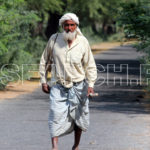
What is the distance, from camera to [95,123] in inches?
452

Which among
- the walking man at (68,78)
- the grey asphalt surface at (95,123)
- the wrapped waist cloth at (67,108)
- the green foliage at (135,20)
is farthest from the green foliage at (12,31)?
the wrapped waist cloth at (67,108)

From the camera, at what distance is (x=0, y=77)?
17.5m

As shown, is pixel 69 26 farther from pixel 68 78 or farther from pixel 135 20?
pixel 135 20

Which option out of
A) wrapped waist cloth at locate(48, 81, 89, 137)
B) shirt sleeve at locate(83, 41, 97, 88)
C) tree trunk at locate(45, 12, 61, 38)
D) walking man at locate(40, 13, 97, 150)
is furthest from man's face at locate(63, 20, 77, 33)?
tree trunk at locate(45, 12, 61, 38)

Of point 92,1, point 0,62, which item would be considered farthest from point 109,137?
point 92,1

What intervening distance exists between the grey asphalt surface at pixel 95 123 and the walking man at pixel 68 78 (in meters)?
0.75

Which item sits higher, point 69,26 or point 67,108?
point 69,26

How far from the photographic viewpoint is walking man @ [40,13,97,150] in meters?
7.98

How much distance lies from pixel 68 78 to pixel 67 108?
0.41 metres

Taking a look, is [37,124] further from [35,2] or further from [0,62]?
[35,2]

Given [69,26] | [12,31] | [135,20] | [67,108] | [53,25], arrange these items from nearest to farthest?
[69,26] → [67,108] → [135,20] → [12,31] → [53,25]

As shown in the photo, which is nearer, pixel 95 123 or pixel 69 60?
pixel 69 60

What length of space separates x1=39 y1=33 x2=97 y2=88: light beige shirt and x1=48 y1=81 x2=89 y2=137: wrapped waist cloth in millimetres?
109

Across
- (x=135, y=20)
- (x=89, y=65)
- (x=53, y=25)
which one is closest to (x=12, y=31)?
(x=135, y=20)
